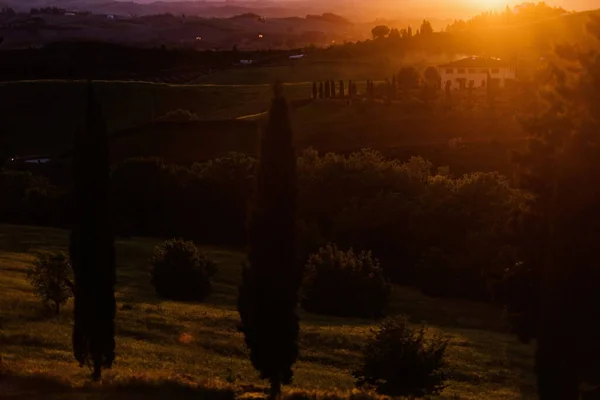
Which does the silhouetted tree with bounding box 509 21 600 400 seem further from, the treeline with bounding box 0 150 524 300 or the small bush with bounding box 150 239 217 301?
the treeline with bounding box 0 150 524 300

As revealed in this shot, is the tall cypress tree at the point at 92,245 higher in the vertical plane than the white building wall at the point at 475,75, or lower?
lower

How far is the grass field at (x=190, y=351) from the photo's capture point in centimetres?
2322

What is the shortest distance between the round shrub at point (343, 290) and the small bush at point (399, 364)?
62.8 ft

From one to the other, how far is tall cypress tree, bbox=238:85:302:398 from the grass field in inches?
77.4

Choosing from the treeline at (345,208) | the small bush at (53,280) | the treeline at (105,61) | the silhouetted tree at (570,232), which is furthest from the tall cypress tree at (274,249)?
the treeline at (105,61)

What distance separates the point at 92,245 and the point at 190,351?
785 centimetres

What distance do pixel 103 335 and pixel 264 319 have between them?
5327 mm

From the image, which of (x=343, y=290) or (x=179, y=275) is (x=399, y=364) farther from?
(x=179, y=275)

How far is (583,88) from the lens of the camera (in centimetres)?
2159

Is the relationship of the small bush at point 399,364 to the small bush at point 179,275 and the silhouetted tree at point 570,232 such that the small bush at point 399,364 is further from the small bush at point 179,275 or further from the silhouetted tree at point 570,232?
the small bush at point 179,275

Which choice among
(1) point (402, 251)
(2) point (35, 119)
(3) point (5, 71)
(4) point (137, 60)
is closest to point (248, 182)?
(1) point (402, 251)

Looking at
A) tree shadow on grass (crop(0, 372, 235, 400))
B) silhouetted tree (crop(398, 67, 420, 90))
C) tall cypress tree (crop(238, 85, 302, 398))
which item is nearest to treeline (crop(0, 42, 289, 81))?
silhouetted tree (crop(398, 67, 420, 90))

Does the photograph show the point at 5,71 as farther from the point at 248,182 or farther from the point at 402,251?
the point at 402,251

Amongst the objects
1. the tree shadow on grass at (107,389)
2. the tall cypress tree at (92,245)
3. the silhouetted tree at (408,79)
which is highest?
the silhouetted tree at (408,79)
